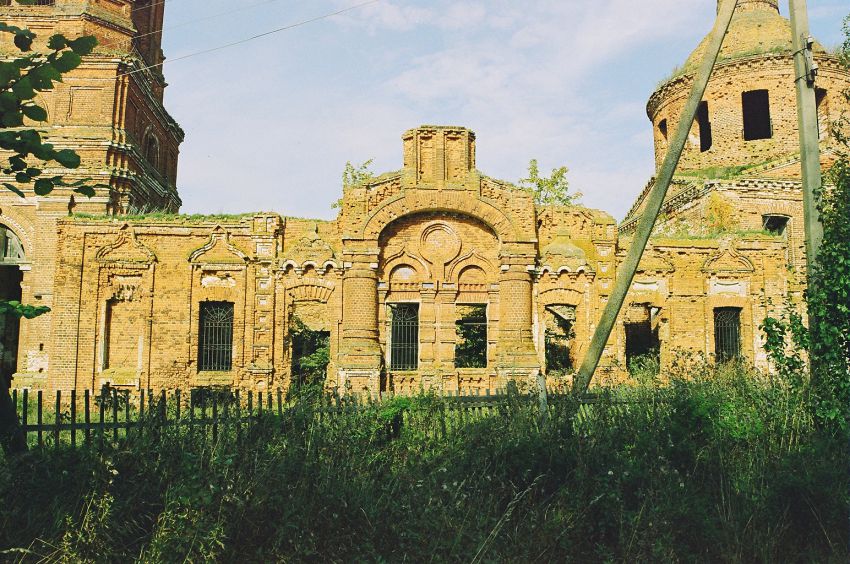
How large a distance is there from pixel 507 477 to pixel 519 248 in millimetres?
11529

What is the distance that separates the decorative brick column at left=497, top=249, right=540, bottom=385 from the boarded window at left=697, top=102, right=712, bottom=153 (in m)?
13.6

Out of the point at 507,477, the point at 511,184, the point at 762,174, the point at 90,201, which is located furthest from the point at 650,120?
the point at 507,477

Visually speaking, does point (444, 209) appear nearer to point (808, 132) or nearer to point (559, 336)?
point (559, 336)

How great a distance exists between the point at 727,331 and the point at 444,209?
883 cm

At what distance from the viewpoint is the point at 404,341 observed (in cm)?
1759

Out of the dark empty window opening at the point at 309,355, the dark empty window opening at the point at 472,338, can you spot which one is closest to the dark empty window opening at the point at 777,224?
the dark empty window opening at the point at 472,338

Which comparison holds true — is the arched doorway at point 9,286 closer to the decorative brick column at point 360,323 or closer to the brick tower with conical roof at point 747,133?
the decorative brick column at point 360,323

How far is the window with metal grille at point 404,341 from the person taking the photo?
1752cm

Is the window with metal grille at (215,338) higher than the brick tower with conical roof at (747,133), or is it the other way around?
the brick tower with conical roof at (747,133)

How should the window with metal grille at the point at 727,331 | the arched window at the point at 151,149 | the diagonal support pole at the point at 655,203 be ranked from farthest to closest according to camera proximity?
the arched window at the point at 151,149 → the window with metal grille at the point at 727,331 → the diagonal support pole at the point at 655,203

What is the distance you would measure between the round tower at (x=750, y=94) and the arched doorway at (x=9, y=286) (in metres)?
24.0

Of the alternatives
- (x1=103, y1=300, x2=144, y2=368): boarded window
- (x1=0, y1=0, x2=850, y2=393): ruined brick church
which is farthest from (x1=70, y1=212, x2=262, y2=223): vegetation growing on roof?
(x1=103, y1=300, x2=144, y2=368): boarded window

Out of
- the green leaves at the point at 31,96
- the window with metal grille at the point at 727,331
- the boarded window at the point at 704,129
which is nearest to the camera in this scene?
the green leaves at the point at 31,96

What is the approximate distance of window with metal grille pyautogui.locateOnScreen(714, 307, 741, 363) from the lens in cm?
1847
